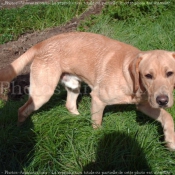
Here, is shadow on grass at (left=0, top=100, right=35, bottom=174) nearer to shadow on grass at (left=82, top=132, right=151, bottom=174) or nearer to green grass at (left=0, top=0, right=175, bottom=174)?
green grass at (left=0, top=0, right=175, bottom=174)

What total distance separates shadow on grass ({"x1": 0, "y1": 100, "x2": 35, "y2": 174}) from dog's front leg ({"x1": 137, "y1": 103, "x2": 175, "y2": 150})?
1.52m

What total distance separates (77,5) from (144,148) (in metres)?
5.71

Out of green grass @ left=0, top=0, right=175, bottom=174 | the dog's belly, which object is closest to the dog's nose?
the dog's belly

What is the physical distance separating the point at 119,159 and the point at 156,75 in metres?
1.05

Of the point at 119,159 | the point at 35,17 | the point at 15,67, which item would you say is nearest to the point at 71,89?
the point at 15,67

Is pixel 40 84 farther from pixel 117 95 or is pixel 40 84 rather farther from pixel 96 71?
pixel 117 95

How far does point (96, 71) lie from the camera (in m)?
3.74

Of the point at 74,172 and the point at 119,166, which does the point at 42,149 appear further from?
the point at 119,166

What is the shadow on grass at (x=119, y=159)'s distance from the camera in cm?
313

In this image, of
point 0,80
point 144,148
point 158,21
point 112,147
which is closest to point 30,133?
point 0,80

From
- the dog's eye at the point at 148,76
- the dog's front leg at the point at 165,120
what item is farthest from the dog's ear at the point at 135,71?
the dog's front leg at the point at 165,120

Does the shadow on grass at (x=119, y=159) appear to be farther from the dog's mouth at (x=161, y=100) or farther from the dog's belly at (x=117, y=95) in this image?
the dog's mouth at (x=161, y=100)

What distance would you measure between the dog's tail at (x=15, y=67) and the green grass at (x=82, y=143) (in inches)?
28.4

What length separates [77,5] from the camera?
7.98 m
